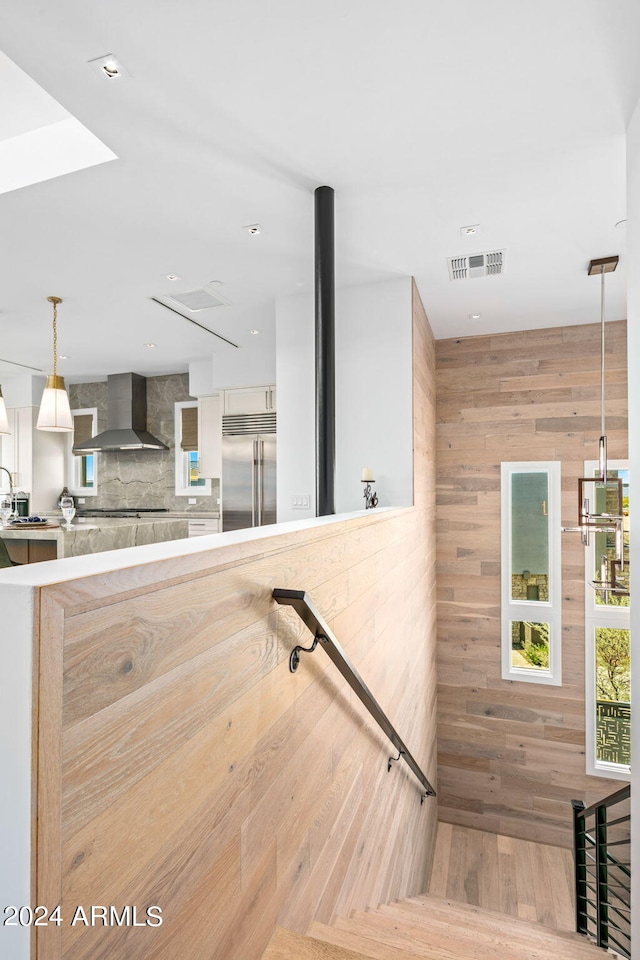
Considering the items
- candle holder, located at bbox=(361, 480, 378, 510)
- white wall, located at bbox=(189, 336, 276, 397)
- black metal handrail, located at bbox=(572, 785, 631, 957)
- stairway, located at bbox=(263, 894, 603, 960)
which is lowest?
black metal handrail, located at bbox=(572, 785, 631, 957)

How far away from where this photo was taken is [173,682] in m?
0.86

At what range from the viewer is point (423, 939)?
1698mm

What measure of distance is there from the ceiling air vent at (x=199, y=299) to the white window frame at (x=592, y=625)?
326 centimetres

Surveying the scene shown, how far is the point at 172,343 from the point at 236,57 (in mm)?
3542

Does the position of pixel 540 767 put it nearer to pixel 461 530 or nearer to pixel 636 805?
pixel 461 530

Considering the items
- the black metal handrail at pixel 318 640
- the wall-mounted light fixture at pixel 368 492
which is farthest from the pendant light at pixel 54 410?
the black metal handrail at pixel 318 640

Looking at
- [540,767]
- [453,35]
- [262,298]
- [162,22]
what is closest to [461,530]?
[540,767]

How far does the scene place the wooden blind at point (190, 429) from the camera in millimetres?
6090

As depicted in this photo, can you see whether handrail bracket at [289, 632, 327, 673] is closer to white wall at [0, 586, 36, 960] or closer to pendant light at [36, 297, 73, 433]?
white wall at [0, 586, 36, 960]

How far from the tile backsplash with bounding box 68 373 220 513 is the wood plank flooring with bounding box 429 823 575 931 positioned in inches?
157

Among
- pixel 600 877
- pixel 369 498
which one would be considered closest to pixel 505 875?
pixel 600 877

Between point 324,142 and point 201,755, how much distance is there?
2235 millimetres

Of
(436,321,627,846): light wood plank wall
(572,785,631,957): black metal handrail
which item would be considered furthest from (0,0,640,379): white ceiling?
(572,785,631,957): black metal handrail

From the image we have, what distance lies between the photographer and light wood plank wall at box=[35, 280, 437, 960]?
0.66 meters
